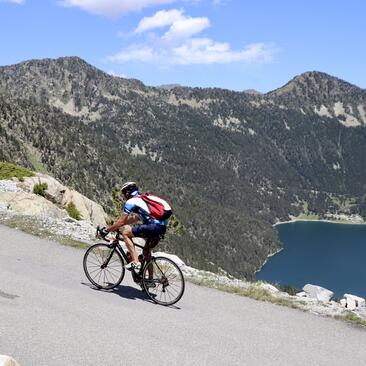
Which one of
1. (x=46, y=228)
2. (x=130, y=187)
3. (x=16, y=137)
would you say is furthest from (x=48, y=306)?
(x=16, y=137)

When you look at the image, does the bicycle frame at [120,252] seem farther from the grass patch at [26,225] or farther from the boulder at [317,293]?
the boulder at [317,293]

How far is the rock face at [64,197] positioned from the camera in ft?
106

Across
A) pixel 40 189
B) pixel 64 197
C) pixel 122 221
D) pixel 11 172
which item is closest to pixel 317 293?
pixel 122 221

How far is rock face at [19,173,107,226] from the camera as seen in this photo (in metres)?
32.3

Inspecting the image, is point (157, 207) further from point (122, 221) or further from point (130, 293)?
point (130, 293)

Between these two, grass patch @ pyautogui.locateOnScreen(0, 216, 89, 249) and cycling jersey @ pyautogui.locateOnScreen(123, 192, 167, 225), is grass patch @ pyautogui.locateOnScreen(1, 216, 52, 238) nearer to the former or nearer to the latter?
→ grass patch @ pyautogui.locateOnScreen(0, 216, 89, 249)

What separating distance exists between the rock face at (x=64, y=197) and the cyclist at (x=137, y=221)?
1922cm

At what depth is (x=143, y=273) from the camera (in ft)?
43.0

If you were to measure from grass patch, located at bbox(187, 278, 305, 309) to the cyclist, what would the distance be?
317cm

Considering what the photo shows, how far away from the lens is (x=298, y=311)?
13586 millimetres

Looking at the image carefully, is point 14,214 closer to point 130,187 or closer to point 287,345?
point 130,187

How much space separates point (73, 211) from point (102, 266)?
1894cm

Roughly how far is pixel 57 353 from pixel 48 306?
8.95ft

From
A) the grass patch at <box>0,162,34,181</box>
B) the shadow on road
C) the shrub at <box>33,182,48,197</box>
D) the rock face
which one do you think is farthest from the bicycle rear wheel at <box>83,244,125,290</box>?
the grass patch at <box>0,162,34,181</box>
